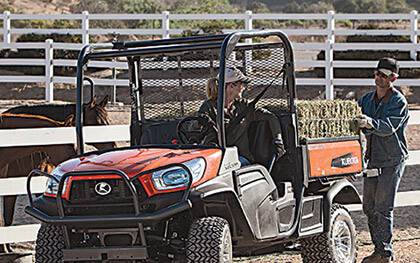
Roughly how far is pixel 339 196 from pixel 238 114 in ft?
5.56

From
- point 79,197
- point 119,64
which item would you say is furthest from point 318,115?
point 119,64

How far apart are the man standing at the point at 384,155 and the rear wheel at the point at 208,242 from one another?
2.52 m

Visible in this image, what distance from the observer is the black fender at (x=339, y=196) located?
793 cm

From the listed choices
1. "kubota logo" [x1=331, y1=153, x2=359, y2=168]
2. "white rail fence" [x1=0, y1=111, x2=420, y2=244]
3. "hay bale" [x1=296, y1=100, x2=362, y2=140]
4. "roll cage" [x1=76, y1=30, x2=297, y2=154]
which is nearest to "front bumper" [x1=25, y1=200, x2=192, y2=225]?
"roll cage" [x1=76, y1=30, x2=297, y2=154]

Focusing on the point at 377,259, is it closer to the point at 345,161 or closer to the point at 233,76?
the point at 345,161

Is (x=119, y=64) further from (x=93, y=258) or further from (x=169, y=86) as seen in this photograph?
(x=93, y=258)

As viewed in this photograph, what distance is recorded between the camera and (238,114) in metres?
7.34

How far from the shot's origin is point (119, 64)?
2056 cm

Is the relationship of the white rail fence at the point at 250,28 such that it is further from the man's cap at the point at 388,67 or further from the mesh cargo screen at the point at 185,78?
the mesh cargo screen at the point at 185,78

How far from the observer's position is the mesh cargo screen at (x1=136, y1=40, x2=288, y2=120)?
8016 mm

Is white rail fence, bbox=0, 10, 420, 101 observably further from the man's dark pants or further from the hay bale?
the hay bale

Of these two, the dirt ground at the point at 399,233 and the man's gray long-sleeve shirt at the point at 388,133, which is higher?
the man's gray long-sleeve shirt at the point at 388,133

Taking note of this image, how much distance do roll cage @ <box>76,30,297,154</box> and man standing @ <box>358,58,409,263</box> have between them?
1148 mm

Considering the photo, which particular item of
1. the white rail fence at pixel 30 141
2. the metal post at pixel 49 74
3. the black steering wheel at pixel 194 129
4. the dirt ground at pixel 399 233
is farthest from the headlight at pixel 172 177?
the metal post at pixel 49 74
